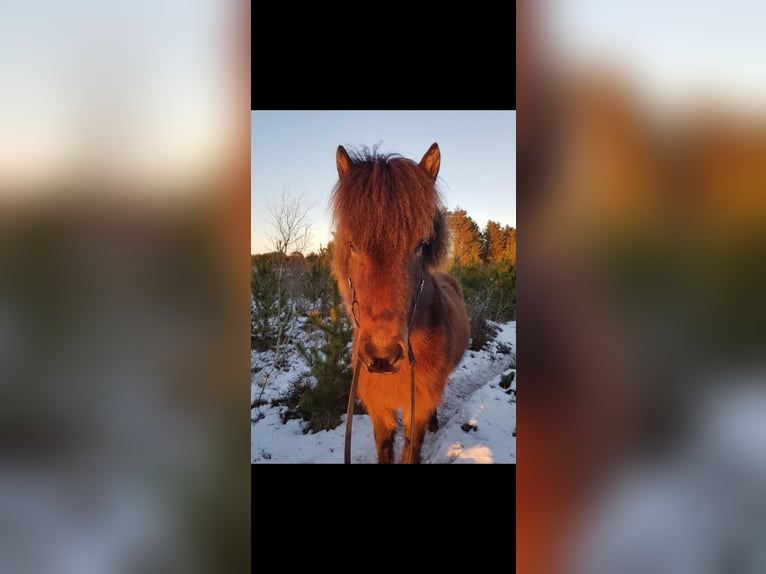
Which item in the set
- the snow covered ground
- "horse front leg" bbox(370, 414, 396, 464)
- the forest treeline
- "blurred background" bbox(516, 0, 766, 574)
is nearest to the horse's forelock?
the forest treeline

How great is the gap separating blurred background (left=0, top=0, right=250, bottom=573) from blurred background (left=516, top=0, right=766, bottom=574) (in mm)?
443

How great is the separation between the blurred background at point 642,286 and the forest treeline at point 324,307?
1465 millimetres

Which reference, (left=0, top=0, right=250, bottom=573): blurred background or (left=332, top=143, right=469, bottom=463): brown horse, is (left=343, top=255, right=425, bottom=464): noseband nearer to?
(left=332, top=143, right=469, bottom=463): brown horse

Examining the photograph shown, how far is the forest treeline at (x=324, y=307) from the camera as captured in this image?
2.10 m

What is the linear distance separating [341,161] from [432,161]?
0.45m

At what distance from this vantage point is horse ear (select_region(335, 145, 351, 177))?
2.08m

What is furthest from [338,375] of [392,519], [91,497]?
[91,497]

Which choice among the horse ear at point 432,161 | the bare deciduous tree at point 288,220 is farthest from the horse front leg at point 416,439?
the horse ear at point 432,161

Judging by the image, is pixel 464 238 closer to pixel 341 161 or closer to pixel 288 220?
pixel 341 161

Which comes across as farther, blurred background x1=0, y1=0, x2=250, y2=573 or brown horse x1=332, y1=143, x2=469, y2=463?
brown horse x1=332, y1=143, x2=469, y2=463

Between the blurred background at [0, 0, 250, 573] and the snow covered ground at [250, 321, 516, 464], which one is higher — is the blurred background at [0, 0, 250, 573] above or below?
above

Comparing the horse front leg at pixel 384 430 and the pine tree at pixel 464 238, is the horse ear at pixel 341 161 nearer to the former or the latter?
the pine tree at pixel 464 238

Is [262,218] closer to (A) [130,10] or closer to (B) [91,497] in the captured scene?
(A) [130,10]

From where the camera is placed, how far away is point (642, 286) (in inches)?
23.8
